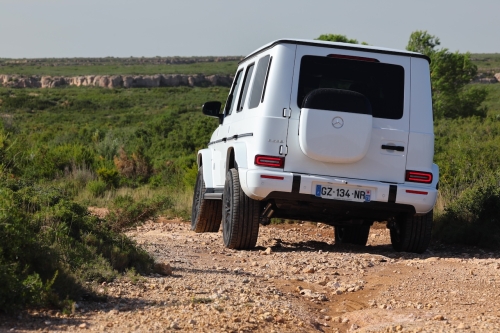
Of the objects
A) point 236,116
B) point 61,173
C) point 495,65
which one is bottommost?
point 61,173

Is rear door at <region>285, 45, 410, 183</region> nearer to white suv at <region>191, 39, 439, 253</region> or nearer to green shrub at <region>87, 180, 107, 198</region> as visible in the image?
white suv at <region>191, 39, 439, 253</region>

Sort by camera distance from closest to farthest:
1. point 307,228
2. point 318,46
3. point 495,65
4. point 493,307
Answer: point 493,307 → point 318,46 → point 307,228 → point 495,65

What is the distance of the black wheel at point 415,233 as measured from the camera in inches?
362

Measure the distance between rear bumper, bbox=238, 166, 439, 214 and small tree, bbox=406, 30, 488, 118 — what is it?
36.5 metres

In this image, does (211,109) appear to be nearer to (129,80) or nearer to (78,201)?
(78,201)

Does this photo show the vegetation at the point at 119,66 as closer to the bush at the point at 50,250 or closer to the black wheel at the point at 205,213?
the black wheel at the point at 205,213

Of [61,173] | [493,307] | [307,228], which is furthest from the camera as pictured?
[61,173]

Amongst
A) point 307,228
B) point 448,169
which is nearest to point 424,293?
point 307,228

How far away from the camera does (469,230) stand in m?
10.6

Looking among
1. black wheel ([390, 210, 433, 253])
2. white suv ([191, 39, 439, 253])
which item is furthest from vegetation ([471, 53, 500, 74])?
white suv ([191, 39, 439, 253])

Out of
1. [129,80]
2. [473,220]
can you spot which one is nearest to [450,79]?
[473,220]

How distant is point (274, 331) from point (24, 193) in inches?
137

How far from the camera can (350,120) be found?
27.0 feet

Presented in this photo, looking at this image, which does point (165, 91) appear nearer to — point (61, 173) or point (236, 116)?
point (61, 173)
